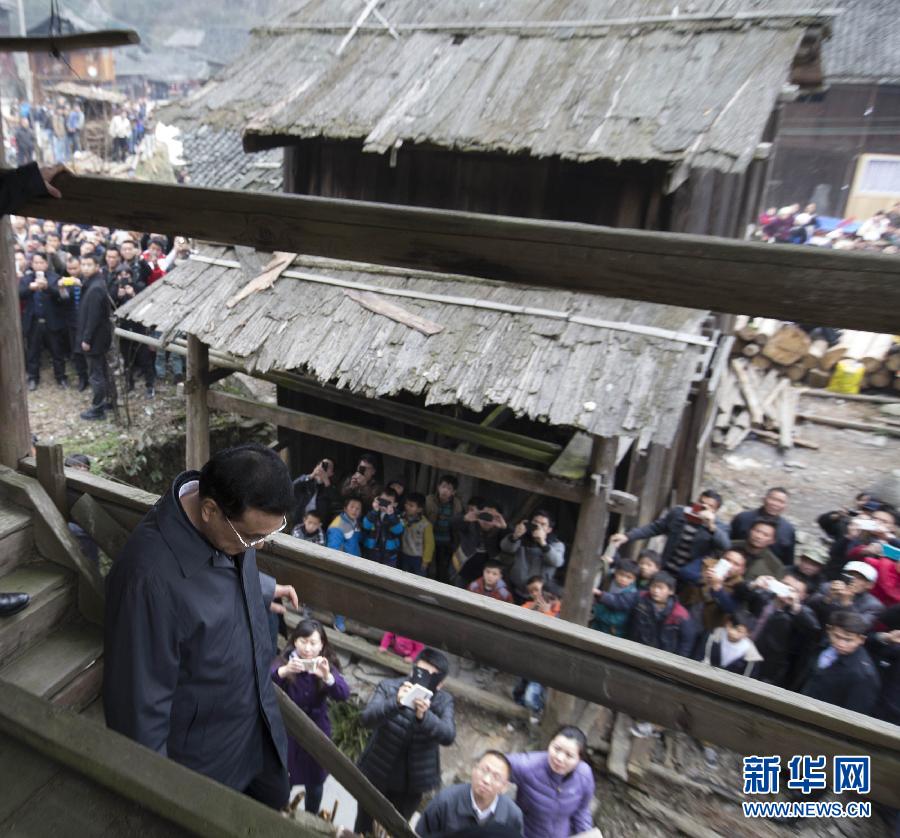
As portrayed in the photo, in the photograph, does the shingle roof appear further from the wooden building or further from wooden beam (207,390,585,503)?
the wooden building

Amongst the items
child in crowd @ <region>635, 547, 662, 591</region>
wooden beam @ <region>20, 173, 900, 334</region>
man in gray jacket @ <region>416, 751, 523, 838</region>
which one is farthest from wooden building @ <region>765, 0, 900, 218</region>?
wooden beam @ <region>20, 173, 900, 334</region>

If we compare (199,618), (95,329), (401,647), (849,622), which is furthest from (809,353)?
(199,618)

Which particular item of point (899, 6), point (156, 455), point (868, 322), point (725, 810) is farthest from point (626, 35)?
point (899, 6)

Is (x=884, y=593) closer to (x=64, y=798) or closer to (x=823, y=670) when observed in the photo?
(x=823, y=670)

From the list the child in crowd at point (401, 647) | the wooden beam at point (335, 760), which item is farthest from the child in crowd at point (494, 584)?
the wooden beam at point (335, 760)

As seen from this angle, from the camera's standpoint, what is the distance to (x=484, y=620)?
241 cm

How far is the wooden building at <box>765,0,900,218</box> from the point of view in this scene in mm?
16516

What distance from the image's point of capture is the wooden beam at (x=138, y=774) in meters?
1.26

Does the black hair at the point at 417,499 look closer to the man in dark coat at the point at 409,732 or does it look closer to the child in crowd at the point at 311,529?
the child in crowd at the point at 311,529

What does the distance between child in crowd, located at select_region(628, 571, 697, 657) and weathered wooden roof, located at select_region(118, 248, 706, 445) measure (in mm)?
1420

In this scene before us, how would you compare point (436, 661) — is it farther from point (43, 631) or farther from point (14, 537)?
point (14, 537)

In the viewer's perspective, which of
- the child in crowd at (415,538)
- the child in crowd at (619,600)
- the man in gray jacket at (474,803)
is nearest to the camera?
the man in gray jacket at (474,803)

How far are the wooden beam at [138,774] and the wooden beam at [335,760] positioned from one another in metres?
1.57

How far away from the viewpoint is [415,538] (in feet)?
24.4
